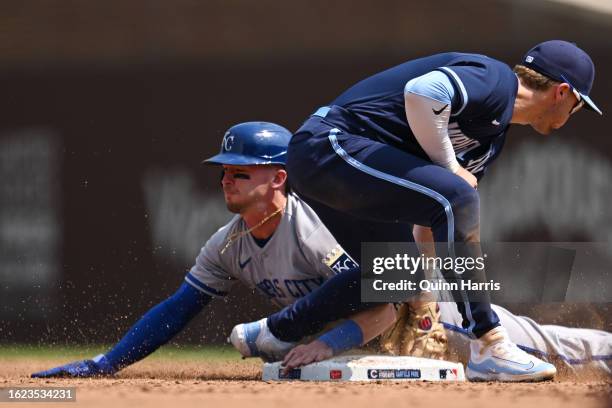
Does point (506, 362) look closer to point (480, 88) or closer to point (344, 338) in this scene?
point (344, 338)

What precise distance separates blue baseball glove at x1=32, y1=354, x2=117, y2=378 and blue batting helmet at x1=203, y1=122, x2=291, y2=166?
0.88 m

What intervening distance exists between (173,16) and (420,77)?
3.42 metres

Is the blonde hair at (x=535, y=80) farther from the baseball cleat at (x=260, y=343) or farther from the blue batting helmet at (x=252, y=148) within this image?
the baseball cleat at (x=260, y=343)

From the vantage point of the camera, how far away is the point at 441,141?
11.4ft

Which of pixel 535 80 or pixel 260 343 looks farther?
pixel 260 343

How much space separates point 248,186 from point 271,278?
36 centimetres

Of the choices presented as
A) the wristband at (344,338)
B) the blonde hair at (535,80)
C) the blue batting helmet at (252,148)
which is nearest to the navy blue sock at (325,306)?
the wristband at (344,338)

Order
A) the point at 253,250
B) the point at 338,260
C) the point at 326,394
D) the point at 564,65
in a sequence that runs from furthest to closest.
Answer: the point at 253,250
the point at 338,260
the point at 564,65
the point at 326,394

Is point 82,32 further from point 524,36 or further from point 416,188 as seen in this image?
point 416,188

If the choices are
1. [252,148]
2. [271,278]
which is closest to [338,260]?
[271,278]

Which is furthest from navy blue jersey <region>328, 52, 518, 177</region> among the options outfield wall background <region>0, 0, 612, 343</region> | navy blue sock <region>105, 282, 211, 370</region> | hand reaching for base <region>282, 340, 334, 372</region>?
outfield wall background <region>0, 0, 612, 343</region>

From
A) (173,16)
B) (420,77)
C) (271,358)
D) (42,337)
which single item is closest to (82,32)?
(173,16)

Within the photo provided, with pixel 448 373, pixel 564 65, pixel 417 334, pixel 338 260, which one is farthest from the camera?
pixel 417 334

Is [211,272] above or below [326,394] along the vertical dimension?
above
